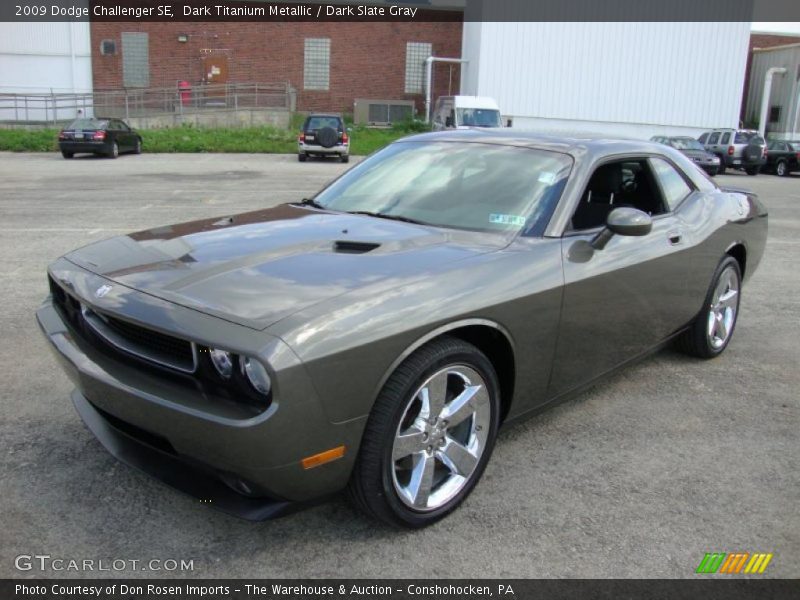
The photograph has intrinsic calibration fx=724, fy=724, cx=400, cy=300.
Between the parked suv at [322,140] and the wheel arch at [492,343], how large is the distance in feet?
70.9

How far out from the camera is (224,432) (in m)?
2.28

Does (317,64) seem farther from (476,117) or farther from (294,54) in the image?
(476,117)

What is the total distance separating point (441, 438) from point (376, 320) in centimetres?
63

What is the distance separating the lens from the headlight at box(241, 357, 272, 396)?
90.4 inches

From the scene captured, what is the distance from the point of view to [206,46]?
3862cm

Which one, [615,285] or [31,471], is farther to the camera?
[615,285]

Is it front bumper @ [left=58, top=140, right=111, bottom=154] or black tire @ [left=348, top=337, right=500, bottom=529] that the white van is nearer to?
front bumper @ [left=58, top=140, right=111, bottom=154]

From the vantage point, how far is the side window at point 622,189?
3926mm

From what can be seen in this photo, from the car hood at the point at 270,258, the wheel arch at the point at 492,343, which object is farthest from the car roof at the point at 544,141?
the wheel arch at the point at 492,343

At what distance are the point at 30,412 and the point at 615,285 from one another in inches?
120
